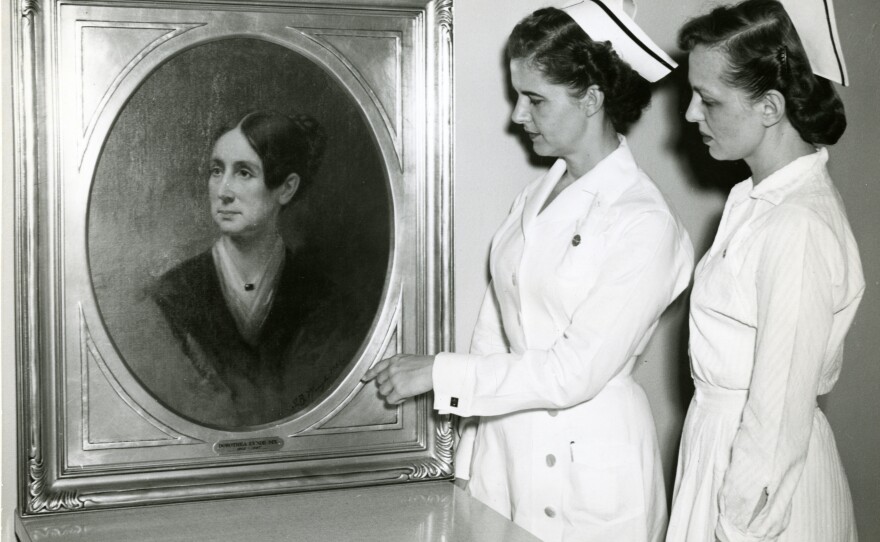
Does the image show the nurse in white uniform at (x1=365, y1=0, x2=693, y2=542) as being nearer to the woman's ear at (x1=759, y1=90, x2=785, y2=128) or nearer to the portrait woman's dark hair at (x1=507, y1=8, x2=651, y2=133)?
the portrait woman's dark hair at (x1=507, y1=8, x2=651, y2=133)

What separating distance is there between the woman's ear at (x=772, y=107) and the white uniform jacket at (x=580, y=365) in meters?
0.25

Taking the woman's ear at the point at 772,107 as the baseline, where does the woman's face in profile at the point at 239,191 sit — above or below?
below

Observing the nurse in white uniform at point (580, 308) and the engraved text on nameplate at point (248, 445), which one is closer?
the nurse in white uniform at point (580, 308)

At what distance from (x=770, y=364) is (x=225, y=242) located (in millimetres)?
1015

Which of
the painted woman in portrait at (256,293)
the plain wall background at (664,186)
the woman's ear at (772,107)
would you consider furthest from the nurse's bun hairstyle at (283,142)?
the woman's ear at (772,107)

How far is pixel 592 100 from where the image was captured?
1.81 meters

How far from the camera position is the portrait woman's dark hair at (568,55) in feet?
5.82

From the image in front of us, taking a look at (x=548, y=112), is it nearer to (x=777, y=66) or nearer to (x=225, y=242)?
(x=777, y=66)

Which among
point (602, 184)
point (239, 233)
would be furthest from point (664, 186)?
point (239, 233)

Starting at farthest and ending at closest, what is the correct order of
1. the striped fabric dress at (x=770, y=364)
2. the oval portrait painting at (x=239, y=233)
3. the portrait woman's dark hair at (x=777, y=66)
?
the oval portrait painting at (x=239, y=233) → the portrait woman's dark hair at (x=777, y=66) → the striped fabric dress at (x=770, y=364)

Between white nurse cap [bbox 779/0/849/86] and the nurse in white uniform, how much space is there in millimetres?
265

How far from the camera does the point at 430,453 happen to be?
6.41 ft

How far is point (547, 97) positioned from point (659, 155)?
564 mm

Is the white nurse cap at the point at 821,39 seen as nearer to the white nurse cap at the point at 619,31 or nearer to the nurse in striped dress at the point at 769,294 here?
the nurse in striped dress at the point at 769,294
